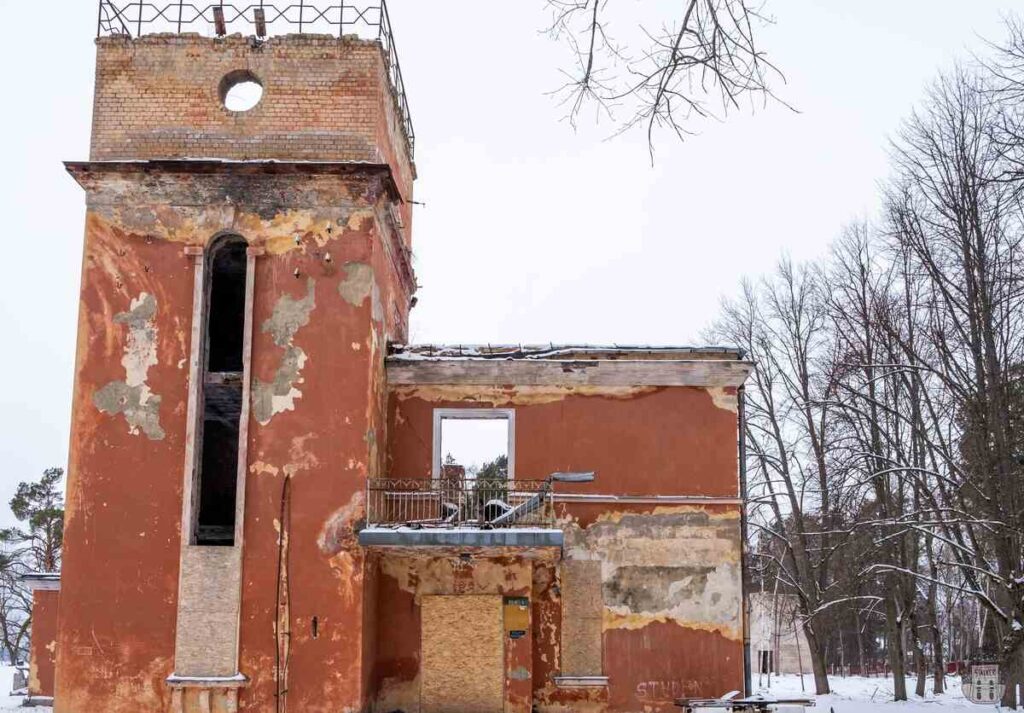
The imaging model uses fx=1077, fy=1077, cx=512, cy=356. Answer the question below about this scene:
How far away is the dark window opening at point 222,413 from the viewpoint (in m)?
19.5

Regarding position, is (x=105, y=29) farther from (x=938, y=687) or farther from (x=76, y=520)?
(x=938, y=687)

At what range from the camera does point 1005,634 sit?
77.8 ft

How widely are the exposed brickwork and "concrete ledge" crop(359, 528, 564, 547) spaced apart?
20.8ft

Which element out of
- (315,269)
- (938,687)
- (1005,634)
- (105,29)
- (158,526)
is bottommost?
(938,687)

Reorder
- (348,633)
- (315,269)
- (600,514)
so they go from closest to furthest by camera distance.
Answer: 1. (348,633)
2. (315,269)
3. (600,514)

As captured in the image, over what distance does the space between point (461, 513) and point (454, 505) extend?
48 centimetres

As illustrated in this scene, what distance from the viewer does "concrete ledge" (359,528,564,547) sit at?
55.8 feet

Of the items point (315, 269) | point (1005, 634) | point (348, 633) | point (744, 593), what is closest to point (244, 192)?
point (315, 269)

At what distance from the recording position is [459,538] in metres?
17.4

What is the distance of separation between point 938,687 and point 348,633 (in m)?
33.8

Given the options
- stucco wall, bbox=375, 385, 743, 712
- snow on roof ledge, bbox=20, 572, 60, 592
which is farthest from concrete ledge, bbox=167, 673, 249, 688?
snow on roof ledge, bbox=20, 572, 60, 592

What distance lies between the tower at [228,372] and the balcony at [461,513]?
615 millimetres

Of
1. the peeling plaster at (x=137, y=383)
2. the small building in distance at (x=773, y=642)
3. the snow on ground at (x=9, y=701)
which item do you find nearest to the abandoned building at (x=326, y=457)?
the peeling plaster at (x=137, y=383)

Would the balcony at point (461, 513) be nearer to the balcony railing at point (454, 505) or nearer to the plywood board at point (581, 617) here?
the balcony railing at point (454, 505)
